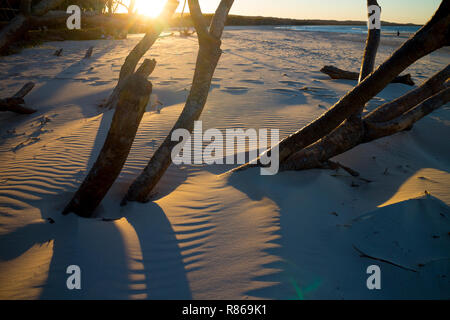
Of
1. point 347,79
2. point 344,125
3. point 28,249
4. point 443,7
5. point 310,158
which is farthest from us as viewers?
point 347,79

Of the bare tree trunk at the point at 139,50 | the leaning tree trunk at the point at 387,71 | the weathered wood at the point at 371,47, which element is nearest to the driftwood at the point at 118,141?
the leaning tree trunk at the point at 387,71

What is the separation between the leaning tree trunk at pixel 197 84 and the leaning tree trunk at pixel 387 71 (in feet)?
3.99

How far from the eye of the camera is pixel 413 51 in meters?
1.91

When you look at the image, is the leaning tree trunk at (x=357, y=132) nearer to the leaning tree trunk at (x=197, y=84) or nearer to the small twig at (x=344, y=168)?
the small twig at (x=344, y=168)

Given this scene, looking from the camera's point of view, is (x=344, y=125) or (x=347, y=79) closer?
(x=344, y=125)

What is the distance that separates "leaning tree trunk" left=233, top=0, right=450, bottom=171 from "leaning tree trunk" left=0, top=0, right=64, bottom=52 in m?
5.15

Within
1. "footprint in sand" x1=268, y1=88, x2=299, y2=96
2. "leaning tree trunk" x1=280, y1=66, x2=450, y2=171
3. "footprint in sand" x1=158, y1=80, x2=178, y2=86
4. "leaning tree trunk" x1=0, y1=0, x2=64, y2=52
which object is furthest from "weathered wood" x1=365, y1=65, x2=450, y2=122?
"footprint in sand" x1=158, y1=80, x2=178, y2=86

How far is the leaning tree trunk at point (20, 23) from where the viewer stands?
14.2ft

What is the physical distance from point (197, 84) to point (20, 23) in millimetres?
4211

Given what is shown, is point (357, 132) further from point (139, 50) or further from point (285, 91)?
point (139, 50)

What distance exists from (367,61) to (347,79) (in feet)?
23.6

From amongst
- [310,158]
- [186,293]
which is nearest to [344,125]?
[310,158]

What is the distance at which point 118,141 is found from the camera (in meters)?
2.49
